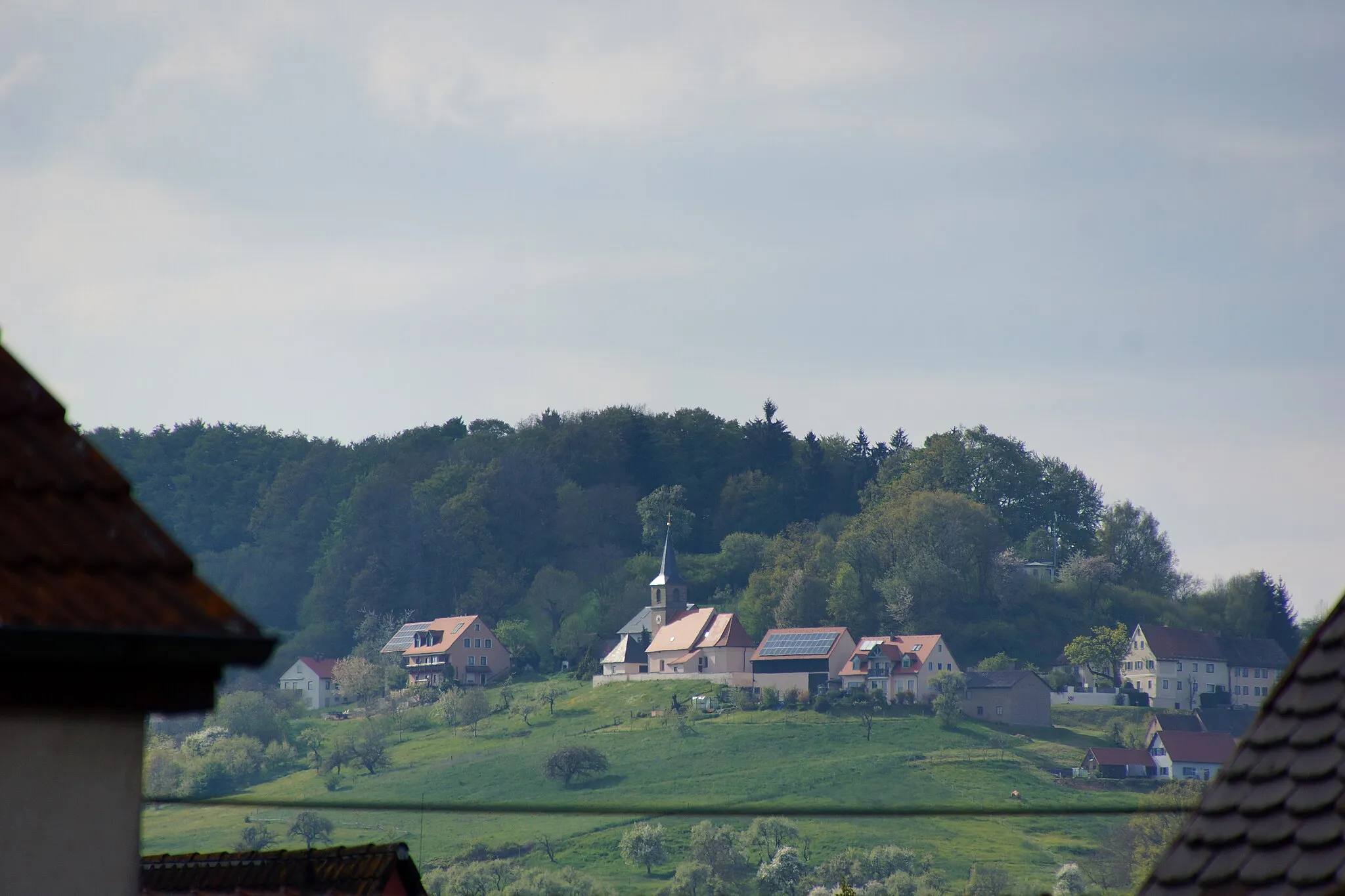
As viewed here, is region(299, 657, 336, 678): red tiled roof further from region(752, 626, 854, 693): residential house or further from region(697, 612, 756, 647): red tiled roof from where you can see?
region(752, 626, 854, 693): residential house

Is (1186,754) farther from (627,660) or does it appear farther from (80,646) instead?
(80,646)

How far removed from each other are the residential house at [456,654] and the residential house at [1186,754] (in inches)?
2126

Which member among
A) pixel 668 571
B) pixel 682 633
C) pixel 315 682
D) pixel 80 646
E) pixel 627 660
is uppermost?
→ pixel 668 571

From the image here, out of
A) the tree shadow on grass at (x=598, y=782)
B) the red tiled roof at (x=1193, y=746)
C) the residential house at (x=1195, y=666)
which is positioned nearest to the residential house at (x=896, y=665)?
the residential house at (x=1195, y=666)

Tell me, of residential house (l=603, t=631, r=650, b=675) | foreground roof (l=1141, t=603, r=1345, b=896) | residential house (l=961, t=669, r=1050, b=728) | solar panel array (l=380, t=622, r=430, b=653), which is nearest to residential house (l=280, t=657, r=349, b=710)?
solar panel array (l=380, t=622, r=430, b=653)

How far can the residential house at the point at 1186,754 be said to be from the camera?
127 metres

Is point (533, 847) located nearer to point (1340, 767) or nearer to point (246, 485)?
point (1340, 767)

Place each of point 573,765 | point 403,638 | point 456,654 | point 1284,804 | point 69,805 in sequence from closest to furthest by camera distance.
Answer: point 69,805
point 1284,804
point 573,765
point 456,654
point 403,638

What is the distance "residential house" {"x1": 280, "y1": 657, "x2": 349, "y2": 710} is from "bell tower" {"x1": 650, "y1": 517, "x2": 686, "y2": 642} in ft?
87.3

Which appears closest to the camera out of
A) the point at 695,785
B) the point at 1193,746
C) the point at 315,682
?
the point at 695,785

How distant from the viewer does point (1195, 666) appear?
491 feet

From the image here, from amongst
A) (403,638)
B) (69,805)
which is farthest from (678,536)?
(69,805)

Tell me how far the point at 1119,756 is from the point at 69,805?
126193mm

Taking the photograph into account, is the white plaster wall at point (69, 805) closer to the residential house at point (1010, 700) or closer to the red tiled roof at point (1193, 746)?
the red tiled roof at point (1193, 746)
